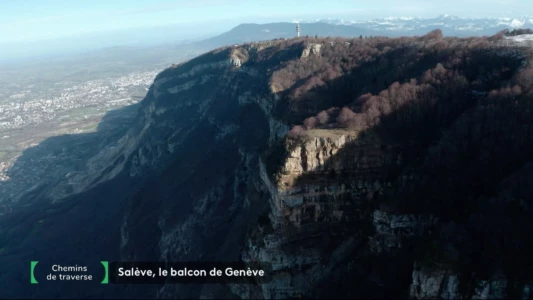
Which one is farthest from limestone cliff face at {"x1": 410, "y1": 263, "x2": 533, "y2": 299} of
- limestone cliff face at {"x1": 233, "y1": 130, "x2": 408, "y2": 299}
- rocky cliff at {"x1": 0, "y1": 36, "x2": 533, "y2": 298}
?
limestone cliff face at {"x1": 233, "y1": 130, "x2": 408, "y2": 299}

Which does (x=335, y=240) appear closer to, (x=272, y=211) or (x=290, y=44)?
(x=272, y=211)

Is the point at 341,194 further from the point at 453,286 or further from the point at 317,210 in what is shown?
the point at 453,286

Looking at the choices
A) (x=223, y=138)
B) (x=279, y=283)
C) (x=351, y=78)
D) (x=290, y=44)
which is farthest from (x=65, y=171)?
(x=279, y=283)

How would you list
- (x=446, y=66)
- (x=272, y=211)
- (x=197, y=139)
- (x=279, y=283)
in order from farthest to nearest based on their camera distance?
(x=197, y=139) → (x=446, y=66) → (x=272, y=211) → (x=279, y=283)

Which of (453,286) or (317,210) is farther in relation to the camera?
(317,210)

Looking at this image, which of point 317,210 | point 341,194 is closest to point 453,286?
point 341,194

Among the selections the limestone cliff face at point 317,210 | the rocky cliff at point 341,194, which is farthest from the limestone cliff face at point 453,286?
the limestone cliff face at point 317,210

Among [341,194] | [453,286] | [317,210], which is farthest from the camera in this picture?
[341,194]

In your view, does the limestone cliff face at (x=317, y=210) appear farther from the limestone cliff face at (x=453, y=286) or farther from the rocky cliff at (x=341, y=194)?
the limestone cliff face at (x=453, y=286)

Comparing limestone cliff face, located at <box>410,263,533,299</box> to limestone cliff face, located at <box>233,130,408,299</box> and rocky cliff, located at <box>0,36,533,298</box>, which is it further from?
limestone cliff face, located at <box>233,130,408,299</box>
